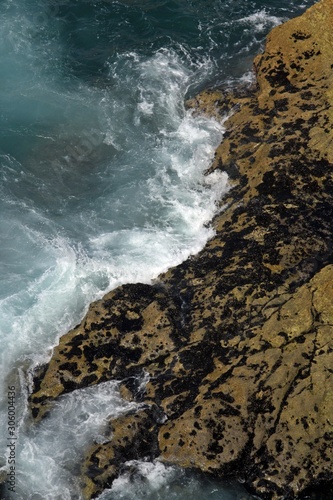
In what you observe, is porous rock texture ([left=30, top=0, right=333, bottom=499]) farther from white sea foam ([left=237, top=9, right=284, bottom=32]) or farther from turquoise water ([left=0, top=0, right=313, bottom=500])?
white sea foam ([left=237, top=9, right=284, bottom=32])

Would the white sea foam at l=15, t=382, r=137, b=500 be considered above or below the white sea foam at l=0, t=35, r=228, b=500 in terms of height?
below

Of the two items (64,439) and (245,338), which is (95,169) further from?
(64,439)

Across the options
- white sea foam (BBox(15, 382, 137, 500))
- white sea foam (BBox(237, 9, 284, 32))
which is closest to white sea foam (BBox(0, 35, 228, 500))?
white sea foam (BBox(15, 382, 137, 500))

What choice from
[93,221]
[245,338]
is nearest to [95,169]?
[93,221]

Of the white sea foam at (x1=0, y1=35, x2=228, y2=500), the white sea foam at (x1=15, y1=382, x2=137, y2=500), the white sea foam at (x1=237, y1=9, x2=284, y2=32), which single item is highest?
the white sea foam at (x1=237, y1=9, x2=284, y2=32)

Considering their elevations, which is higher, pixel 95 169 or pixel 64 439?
pixel 95 169

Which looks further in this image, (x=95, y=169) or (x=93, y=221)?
(x=95, y=169)

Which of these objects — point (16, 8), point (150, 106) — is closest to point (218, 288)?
point (150, 106)

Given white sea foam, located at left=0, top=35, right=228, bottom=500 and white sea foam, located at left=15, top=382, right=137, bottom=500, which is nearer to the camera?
white sea foam, located at left=15, top=382, right=137, bottom=500
